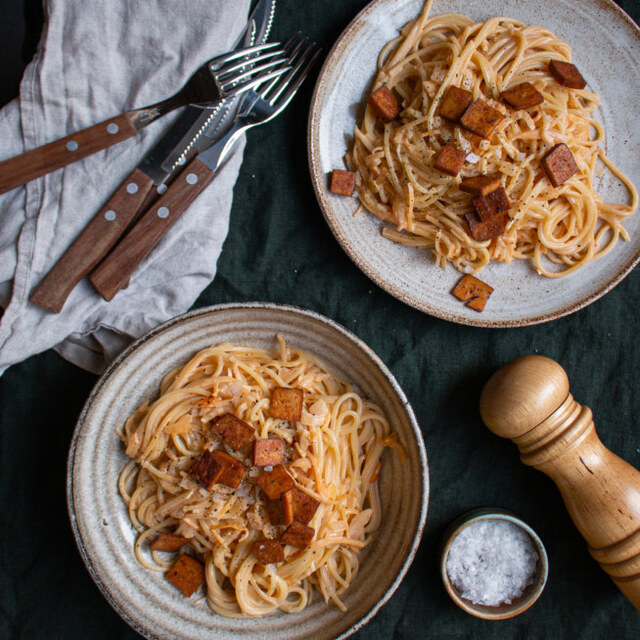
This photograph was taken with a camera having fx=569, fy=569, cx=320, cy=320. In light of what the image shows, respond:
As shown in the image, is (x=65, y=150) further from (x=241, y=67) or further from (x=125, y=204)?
(x=241, y=67)

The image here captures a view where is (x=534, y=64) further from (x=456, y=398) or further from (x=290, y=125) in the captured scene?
(x=456, y=398)

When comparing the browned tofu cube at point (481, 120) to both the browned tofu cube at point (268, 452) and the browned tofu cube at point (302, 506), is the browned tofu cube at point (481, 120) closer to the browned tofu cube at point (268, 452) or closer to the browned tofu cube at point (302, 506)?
the browned tofu cube at point (268, 452)

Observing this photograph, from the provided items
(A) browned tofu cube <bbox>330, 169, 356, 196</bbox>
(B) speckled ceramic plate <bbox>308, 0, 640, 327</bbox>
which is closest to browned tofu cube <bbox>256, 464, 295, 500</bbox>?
(B) speckled ceramic plate <bbox>308, 0, 640, 327</bbox>

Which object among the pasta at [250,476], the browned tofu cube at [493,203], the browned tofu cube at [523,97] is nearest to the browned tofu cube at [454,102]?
the browned tofu cube at [523,97]

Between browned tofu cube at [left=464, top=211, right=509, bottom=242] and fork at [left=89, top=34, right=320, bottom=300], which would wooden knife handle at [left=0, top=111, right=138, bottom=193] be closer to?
fork at [left=89, top=34, right=320, bottom=300]

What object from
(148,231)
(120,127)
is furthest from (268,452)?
(120,127)

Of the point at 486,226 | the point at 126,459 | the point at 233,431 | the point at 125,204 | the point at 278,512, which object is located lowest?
the point at 126,459
